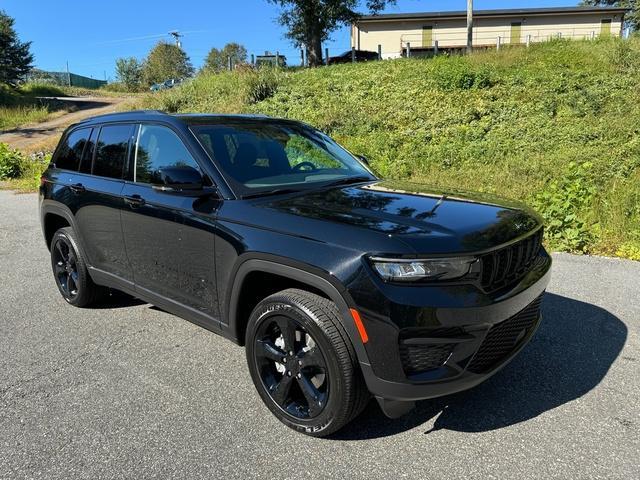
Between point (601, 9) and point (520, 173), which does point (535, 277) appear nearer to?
point (520, 173)

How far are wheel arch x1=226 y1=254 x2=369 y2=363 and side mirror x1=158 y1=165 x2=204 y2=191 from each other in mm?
599

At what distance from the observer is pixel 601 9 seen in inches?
1671

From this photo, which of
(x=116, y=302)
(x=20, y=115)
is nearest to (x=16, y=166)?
(x=116, y=302)

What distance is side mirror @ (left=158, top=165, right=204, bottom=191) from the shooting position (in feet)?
10.3

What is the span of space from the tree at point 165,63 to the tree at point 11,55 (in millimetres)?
19616

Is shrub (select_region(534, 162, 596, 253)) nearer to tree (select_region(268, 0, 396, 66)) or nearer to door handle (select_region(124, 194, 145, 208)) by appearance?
door handle (select_region(124, 194, 145, 208))

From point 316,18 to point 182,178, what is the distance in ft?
91.9

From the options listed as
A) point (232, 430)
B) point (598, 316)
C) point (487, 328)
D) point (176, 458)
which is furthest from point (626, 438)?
point (176, 458)

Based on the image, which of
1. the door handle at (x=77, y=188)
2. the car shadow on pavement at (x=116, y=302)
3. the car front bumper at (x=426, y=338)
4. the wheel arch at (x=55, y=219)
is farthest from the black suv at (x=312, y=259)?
the car shadow on pavement at (x=116, y=302)

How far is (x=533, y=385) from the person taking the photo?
10.7 feet

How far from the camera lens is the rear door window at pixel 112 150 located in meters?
4.09

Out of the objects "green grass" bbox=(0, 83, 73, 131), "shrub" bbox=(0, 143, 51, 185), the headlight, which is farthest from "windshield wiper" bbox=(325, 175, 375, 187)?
"green grass" bbox=(0, 83, 73, 131)

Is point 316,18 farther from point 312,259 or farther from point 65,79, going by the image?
point 65,79

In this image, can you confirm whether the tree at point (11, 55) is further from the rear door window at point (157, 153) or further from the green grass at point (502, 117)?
the rear door window at point (157, 153)
